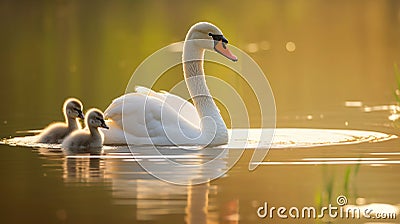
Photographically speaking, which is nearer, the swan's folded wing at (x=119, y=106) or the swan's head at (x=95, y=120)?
the swan's head at (x=95, y=120)

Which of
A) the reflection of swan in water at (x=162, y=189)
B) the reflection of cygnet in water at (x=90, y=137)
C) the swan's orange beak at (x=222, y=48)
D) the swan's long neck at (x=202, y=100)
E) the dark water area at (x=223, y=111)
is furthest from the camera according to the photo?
the swan's orange beak at (x=222, y=48)

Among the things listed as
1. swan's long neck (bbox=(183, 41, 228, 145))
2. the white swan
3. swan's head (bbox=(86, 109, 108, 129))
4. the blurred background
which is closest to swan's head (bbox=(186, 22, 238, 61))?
the white swan

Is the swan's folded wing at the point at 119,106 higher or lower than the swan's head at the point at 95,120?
higher

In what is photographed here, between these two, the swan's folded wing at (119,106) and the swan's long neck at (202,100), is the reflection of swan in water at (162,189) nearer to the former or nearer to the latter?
the swan's long neck at (202,100)

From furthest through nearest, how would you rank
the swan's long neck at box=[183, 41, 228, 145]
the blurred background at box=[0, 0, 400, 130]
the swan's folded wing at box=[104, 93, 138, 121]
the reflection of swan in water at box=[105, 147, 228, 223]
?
the blurred background at box=[0, 0, 400, 130] → the swan's folded wing at box=[104, 93, 138, 121] → the swan's long neck at box=[183, 41, 228, 145] → the reflection of swan in water at box=[105, 147, 228, 223]

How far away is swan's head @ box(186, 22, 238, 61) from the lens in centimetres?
1421

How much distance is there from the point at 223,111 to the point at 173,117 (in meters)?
3.92

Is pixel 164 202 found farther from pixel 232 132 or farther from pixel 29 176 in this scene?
pixel 232 132

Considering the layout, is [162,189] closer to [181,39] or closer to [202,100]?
[202,100]

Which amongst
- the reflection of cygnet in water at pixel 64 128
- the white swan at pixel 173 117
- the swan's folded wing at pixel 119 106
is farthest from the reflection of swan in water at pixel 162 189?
the reflection of cygnet in water at pixel 64 128

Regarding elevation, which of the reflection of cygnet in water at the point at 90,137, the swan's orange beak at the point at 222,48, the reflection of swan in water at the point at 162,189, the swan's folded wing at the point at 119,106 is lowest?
the reflection of swan in water at the point at 162,189

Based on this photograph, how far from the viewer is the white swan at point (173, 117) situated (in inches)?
538

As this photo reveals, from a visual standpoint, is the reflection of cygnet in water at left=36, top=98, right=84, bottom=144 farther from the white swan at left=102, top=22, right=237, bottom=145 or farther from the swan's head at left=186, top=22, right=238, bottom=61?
the swan's head at left=186, top=22, right=238, bottom=61

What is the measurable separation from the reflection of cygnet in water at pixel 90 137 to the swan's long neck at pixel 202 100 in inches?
43.8
